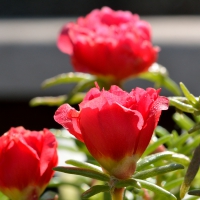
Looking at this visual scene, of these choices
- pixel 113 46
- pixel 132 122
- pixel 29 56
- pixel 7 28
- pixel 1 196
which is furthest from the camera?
pixel 7 28

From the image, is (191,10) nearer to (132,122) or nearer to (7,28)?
(7,28)

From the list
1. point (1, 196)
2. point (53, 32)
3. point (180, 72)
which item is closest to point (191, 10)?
point (53, 32)

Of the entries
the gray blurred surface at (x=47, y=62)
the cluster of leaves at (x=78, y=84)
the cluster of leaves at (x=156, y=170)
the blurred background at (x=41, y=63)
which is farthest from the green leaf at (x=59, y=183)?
the gray blurred surface at (x=47, y=62)

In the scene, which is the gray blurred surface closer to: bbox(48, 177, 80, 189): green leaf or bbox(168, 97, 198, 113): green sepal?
bbox(48, 177, 80, 189): green leaf

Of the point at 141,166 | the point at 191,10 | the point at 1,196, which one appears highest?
the point at 141,166

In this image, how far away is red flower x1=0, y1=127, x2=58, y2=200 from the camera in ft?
1.72

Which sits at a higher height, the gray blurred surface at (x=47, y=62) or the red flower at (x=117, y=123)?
the red flower at (x=117, y=123)

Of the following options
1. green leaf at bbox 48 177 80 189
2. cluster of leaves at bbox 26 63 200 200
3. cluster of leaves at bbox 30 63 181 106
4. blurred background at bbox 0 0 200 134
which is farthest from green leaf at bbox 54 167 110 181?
blurred background at bbox 0 0 200 134

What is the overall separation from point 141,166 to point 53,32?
1.93m

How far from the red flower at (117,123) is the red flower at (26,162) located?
0.05 m

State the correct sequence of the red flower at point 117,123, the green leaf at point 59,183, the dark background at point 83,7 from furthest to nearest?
1. the dark background at point 83,7
2. the green leaf at point 59,183
3. the red flower at point 117,123

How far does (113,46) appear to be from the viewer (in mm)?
790

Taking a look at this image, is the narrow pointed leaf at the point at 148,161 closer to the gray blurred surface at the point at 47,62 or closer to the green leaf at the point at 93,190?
the green leaf at the point at 93,190

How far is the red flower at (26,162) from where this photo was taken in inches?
20.6
